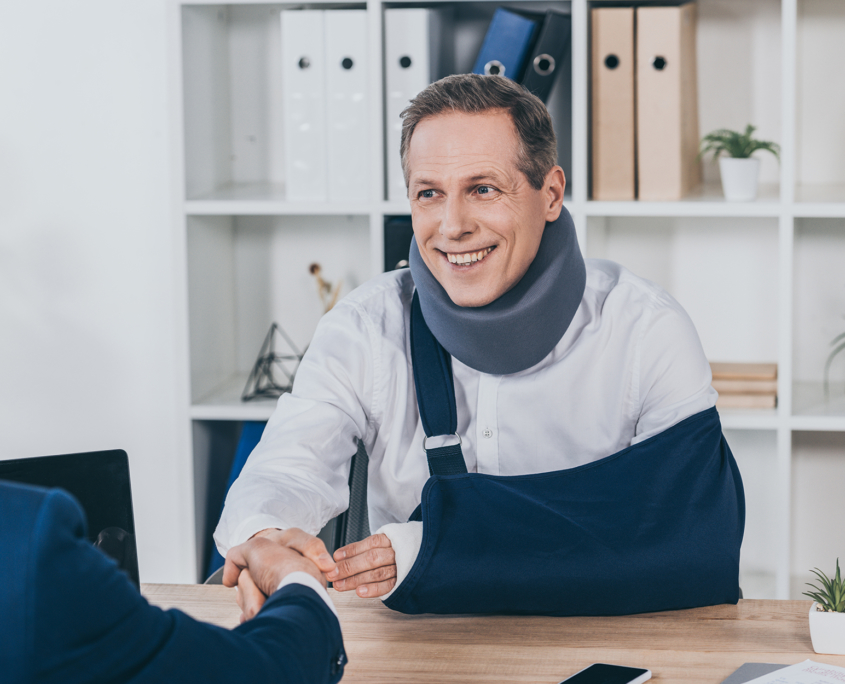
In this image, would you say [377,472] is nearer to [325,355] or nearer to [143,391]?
[325,355]

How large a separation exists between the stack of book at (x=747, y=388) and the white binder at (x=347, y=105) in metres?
0.94

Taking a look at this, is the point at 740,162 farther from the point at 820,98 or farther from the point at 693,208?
the point at 820,98

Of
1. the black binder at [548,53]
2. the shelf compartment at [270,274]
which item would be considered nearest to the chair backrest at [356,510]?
the shelf compartment at [270,274]

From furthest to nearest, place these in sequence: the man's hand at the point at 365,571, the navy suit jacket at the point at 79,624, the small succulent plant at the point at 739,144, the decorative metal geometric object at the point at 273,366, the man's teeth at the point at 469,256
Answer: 1. the decorative metal geometric object at the point at 273,366
2. the small succulent plant at the point at 739,144
3. the man's teeth at the point at 469,256
4. the man's hand at the point at 365,571
5. the navy suit jacket at the point at 79,624

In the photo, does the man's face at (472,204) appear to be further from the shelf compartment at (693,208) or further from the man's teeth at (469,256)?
the shelf compartment at (693,208)

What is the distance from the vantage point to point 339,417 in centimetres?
140

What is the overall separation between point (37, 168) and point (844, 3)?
6.57 ft

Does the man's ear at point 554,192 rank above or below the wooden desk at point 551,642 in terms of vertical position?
above

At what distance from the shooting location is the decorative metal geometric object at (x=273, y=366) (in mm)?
2281

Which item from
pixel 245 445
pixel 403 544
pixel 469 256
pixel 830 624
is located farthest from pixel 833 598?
pixel 245 445

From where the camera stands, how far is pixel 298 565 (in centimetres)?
94

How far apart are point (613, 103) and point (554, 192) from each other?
1.86 feet

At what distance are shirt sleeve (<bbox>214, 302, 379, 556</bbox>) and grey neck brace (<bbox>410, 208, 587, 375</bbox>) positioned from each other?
0.14 meters

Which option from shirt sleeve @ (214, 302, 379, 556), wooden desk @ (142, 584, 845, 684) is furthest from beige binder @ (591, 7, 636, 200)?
wooden desk @ (142, 584, 845, 684)
